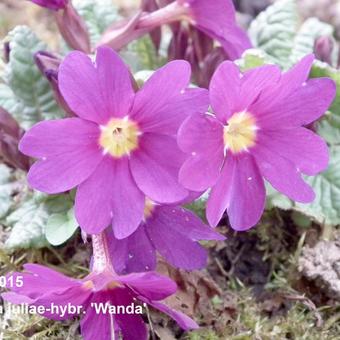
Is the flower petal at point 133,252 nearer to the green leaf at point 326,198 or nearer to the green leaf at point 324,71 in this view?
the green leaf at point 326,198

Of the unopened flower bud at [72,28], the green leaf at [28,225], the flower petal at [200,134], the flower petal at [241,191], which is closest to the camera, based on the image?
the flower petal at [200,134]

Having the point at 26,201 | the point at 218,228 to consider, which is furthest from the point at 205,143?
the point at 26,201

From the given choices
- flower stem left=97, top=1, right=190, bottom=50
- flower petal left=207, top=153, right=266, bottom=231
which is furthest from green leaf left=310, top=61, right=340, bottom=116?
flower petal left=207, top=153, right=266, bottom=231

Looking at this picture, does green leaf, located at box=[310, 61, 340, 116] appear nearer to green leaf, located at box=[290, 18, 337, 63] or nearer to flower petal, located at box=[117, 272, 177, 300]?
green leaf, located at box=[290, 18, 337, 63]

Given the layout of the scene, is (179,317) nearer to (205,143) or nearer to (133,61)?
(205,143)

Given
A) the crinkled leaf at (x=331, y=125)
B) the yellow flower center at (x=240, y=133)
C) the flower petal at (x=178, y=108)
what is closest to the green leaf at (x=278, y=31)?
the crinkled leaf at (x=331, y=125)

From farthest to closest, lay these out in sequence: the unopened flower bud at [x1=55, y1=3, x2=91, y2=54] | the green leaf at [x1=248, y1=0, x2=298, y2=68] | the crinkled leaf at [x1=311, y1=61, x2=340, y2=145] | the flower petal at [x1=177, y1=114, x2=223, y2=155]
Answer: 1. the green leaf at [x1=248, y1=0, x2=298, y2=68]
2. the crinkled leaf at [x1=311, y1=61, x2=340, y2=145]
3. the unopened flower bud at [x1=55, y1=3, x2=91, y2=54]
4. the flower petal at [x1=177, y1=114, x2=223, y2=155]

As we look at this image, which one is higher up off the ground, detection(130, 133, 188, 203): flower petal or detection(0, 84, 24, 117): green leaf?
detection(130, 133, 188, 203): flower petal

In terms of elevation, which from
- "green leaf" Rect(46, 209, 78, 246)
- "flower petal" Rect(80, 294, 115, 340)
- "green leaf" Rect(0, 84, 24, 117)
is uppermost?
"green leaf" Rect(0, 84, 24, 117)
